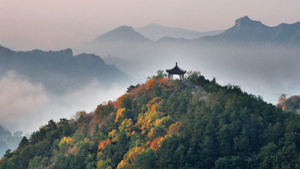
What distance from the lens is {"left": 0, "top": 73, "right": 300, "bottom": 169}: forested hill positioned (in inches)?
2114

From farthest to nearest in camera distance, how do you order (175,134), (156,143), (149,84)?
(149,84) < (156,143) < (175,134)

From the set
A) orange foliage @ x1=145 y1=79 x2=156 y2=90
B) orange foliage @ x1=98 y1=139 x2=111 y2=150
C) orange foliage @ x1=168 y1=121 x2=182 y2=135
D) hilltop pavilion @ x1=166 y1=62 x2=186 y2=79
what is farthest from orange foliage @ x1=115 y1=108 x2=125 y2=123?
orange foliage @ x1=168 y1=121 x2=182 y2=135

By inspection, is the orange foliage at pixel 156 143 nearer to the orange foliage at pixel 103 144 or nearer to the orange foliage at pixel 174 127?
the orange foliage at pixel 174 127

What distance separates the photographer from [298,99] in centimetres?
11312

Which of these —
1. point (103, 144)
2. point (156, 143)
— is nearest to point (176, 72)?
point (103, 144)

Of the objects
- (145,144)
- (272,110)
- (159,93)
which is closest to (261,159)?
(272,110)

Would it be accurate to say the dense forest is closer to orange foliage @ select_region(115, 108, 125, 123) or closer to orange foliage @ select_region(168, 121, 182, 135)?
orange foliage @ select_region(115, 108, 125, 123)

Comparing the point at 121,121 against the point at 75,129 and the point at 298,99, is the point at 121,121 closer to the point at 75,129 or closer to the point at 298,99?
the point at 75,129

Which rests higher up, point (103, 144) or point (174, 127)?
point (174, 127)

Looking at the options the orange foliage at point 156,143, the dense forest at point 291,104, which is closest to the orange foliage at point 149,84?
the orange foliage at point 156,143

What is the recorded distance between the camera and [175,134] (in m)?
59.4

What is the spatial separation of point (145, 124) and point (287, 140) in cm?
2355

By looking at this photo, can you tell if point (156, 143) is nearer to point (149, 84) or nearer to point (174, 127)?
point (174, 127)

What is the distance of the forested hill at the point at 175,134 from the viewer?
53688 mm
